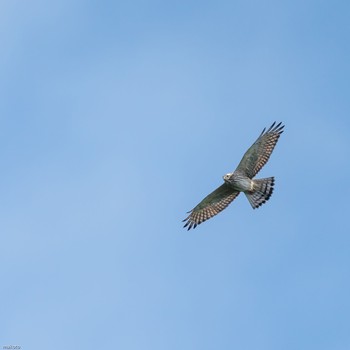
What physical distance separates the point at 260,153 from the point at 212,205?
10.3 feet

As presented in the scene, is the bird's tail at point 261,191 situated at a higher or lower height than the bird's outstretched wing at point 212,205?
→ lower

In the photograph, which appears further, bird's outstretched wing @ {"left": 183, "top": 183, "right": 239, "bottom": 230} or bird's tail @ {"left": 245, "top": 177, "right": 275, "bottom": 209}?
bird's outstretched wing @ {"left": 183, "top": 183, "right": 239, "bottom": 230}

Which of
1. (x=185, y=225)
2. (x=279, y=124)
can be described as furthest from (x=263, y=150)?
(x=185, y=225)

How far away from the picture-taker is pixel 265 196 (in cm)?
3928

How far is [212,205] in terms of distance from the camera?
→ 1631 inches

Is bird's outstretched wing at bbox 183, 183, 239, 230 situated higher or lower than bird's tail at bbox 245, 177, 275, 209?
higher

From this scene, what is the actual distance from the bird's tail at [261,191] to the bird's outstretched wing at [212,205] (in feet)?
4.66

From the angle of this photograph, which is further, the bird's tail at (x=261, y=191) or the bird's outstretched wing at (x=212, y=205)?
the bird's outstretched wing at (x=212, y=205)

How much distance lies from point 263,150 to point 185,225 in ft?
14.6

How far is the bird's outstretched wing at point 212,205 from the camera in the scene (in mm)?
40875

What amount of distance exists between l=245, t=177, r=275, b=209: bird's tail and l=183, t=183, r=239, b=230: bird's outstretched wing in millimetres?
1421

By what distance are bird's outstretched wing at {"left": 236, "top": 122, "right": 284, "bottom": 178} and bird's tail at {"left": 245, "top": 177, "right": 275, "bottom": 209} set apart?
0.52m

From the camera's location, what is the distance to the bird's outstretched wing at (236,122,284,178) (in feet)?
129

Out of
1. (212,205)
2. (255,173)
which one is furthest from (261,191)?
(212,205)
